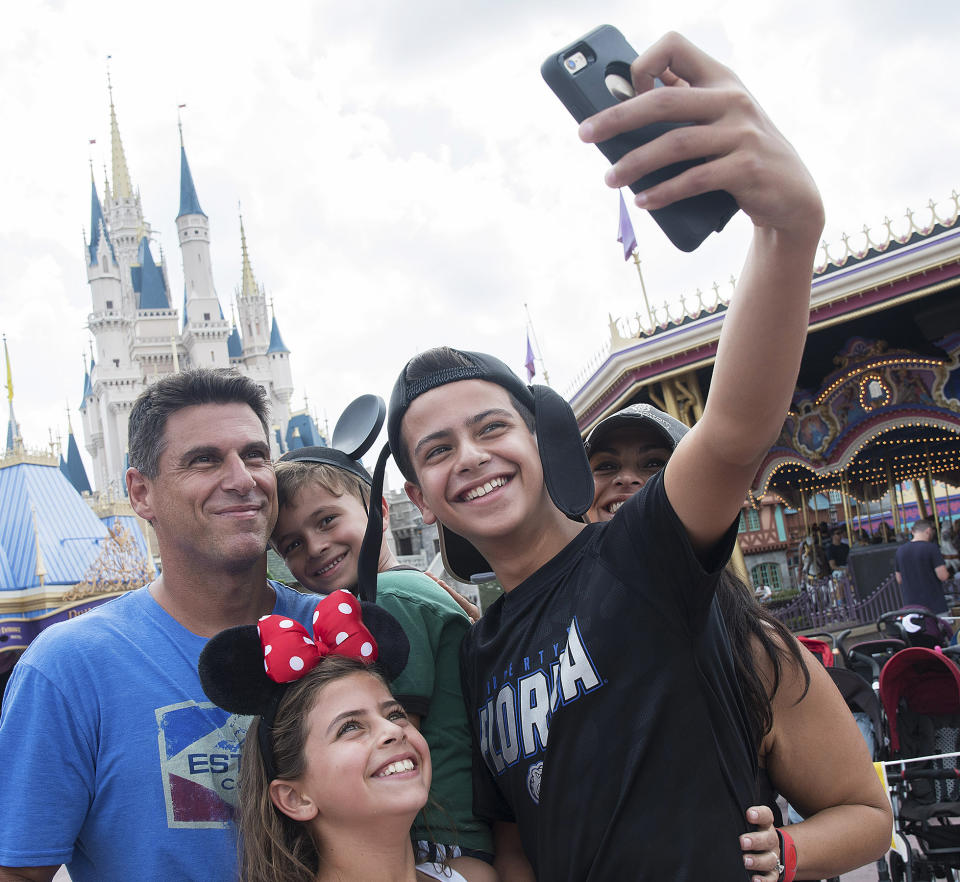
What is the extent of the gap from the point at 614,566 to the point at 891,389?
34.4 feet

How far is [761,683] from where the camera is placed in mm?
1847

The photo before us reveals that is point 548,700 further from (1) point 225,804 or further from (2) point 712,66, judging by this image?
→ (2) point 712,66

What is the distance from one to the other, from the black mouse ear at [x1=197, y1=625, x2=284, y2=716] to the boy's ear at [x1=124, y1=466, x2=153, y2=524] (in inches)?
20.8

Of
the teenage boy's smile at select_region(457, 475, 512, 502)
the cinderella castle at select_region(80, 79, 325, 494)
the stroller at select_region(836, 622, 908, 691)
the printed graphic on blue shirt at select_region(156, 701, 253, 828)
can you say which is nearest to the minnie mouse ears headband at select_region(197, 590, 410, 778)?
the printed graphic on blue shirt at select_region(156, 701, 253, 828)

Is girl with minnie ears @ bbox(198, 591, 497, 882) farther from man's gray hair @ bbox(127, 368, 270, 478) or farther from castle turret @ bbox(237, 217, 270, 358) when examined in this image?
castle turret @ bbox(237, 217, 270, 358)

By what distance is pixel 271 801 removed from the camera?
1.74 meters

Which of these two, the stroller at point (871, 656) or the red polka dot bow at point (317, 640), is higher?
the red polka dot bow at point (317, 640)

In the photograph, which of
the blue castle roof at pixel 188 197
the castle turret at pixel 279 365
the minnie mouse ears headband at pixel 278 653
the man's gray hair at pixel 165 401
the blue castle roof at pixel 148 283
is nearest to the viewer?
the minnie mouse ears headband at pixel 278 653

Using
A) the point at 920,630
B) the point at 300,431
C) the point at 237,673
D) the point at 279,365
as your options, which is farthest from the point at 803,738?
the point at 279,365

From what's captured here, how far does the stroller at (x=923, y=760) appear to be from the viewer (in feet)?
12.9

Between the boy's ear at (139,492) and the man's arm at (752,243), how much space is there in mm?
1409

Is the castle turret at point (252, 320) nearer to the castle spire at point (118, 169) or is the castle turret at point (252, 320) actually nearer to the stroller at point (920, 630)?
the castle spire at point (118, 169)

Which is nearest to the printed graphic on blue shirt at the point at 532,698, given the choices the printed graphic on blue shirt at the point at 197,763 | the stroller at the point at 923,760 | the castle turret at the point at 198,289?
the printed graphic on blue shirt at the point at 197,763

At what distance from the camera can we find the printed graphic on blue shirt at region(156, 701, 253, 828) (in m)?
1.78
